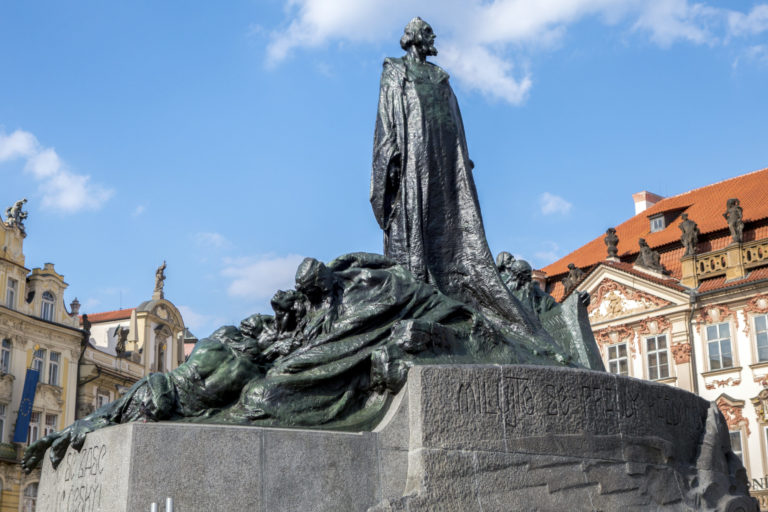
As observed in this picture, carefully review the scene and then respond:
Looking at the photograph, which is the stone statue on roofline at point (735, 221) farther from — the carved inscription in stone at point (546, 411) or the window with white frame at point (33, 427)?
the window with white frame at point (33, 427)

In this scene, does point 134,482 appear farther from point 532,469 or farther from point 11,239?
point 11,239

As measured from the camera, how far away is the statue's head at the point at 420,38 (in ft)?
28.4

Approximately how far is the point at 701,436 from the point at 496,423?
81.4 inches

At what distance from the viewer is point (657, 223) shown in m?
32.2

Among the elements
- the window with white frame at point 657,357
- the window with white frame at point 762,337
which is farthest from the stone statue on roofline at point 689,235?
the window with white frame at point 762,337

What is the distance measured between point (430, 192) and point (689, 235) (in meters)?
22.1

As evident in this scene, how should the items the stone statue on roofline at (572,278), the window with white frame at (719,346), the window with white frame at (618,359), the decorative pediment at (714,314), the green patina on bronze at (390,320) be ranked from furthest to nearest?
the stone statue on roofline at (572,278)
the window with white frame at (618,359)
the decorative pediment at (714,314)
the window with white frame at (719,346)
the green patina on bronze at (390,320)

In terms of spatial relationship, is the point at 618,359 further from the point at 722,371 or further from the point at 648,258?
the point at 722,371

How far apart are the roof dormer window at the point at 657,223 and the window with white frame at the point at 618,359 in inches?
186

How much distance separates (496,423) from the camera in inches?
246

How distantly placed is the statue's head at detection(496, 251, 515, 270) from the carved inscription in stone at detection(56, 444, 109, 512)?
162 inches

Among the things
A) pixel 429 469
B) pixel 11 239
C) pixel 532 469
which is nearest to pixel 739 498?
pixel 532 469

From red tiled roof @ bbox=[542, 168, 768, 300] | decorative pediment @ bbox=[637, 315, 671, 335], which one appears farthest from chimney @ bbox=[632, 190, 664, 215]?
decorative pediment @ bbox=[637, 315, 671, 335]

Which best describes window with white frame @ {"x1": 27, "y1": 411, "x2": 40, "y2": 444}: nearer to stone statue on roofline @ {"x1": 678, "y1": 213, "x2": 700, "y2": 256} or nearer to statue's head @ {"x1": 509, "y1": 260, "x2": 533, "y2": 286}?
stone statue on roofline @ {"x1": 678, "y1": 213, "x2": 700, "y2": 256}
